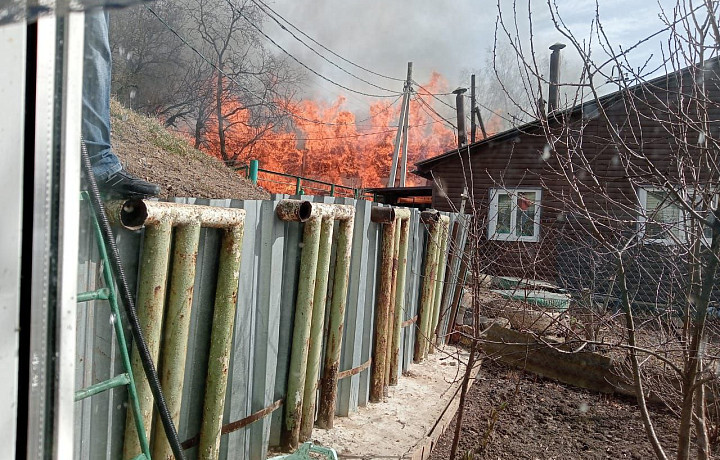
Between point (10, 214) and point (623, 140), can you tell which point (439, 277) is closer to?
point (623, 140)

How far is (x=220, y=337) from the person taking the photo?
2.70m

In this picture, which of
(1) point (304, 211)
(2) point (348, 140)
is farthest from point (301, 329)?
(2) point (348, 140)

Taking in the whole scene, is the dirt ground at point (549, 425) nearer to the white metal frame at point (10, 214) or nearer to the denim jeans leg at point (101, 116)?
the denim jeans leg at point (101, 116)

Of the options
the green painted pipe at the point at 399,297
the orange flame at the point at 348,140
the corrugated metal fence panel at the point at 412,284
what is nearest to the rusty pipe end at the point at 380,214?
the green painted pipe at the point at 399,297

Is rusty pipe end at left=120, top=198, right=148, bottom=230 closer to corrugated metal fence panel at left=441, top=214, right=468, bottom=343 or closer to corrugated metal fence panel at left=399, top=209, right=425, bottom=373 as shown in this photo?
corrugated metal fence panel at left=399, top=209, right=425, bottom=373

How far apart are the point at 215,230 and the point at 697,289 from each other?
7.21ft

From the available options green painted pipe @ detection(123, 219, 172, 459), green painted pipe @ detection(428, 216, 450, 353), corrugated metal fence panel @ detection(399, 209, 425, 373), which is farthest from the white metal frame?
green painted pipe @ detection(428, 216, 450, 353)

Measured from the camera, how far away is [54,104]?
77 centimetres

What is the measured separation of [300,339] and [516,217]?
5.79 meters

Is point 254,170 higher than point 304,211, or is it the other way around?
point 254,170

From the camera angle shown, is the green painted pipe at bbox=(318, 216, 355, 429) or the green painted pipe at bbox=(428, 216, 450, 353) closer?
the green painted pipe at bbox=(318, 216, 355, 429)

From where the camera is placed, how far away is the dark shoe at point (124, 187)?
2.03 m

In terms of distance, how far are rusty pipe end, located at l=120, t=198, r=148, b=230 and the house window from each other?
6.56ft

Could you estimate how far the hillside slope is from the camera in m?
8.46
